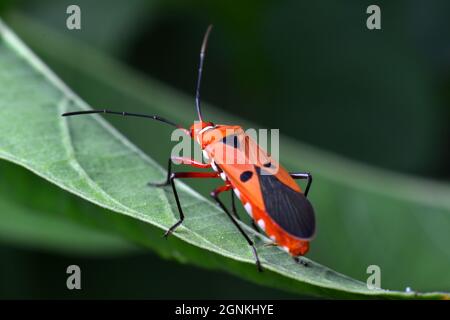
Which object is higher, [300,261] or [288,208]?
[288,208]

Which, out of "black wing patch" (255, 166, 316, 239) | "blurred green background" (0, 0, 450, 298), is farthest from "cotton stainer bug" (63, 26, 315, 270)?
"blurred green background" (0, 0, 450, 298)

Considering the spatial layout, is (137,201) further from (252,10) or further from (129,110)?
(252,10)

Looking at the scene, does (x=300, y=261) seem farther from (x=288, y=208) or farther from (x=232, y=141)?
(x=232, y=141)

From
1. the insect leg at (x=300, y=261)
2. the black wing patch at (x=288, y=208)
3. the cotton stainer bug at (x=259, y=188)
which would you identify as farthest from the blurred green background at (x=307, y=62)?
the insect leg at (x=300, y=261)

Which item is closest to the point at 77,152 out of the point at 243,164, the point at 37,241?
the point at 243,164

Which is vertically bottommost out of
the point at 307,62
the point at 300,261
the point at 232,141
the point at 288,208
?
the point at 300,261

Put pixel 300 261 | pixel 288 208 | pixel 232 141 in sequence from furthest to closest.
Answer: pixel 232 141 → pixel 288 208 → pixel 300 261

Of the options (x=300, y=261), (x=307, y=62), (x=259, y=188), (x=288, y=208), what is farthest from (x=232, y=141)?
(x=307, y=62)

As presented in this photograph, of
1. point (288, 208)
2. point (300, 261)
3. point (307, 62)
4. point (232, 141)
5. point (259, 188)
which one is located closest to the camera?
point (300, 261)
